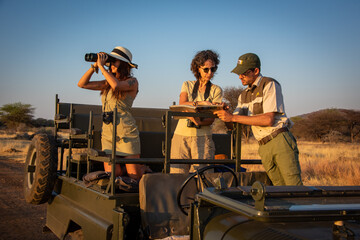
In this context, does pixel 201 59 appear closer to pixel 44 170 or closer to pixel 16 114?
pixel 44 170

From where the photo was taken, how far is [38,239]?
5.14 meters

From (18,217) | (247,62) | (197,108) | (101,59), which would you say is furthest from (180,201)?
(18,217)

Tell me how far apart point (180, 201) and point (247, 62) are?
1.43 meters

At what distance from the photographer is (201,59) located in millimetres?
4176

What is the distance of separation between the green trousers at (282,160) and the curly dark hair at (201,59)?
47.7 inches

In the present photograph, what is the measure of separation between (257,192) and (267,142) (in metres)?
1.85

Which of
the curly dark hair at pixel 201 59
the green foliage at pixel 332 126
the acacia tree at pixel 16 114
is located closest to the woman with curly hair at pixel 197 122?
the curly dark hair at pixel 201 59

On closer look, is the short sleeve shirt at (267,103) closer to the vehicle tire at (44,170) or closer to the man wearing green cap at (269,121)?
the man wearing green cap at (269,121)

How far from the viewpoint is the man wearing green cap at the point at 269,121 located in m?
3.31

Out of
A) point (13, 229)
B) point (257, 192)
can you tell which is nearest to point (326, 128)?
point (13, 229)

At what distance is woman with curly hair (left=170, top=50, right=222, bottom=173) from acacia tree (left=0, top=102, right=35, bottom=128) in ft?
164

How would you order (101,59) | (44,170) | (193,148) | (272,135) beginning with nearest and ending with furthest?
1. (272,135)
2. (101,59)
3. (193,148)
4. (44,170)

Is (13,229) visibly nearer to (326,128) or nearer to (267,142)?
(267,142)

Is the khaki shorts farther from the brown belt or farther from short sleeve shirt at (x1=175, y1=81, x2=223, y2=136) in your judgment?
the brown belt
